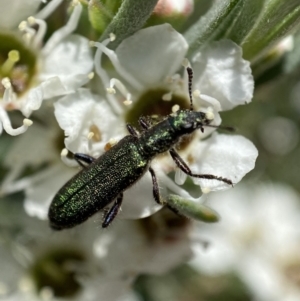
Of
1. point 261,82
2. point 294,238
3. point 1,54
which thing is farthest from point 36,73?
point 294,238

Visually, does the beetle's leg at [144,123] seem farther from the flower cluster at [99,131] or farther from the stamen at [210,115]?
the stamen at [210,115]

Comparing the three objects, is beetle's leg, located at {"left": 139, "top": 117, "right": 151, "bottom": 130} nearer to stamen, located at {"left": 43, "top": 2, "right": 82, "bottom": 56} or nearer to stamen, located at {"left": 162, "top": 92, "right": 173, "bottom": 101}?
stamen, located at {"left": 162, "top": 92, "right": 173, "bottom": 101}

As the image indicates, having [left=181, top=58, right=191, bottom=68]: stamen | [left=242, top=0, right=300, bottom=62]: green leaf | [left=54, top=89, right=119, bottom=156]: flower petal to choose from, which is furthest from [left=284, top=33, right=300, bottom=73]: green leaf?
[left=54, top=89, right=119, bottom=156]: flower petal

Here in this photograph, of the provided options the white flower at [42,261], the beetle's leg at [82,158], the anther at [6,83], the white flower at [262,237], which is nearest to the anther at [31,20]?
A: the anther at [6,83]

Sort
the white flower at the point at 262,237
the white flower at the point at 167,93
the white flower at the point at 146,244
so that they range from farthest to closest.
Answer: the white flower at the point at 262,237 → the white flower at the point at 146,244 → the white flower at the point at 167,93

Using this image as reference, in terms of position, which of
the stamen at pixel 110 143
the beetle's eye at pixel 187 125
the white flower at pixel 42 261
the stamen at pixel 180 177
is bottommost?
the white flower at pixel 42 261

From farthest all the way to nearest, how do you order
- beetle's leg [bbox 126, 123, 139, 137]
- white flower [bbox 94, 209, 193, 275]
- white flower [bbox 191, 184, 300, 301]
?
white flower [bbox 191, 184, 300, 301] < white flower [bbox 94, 209, 193, 275] < beetle's leg [bbox 126, 123, 139, 137]

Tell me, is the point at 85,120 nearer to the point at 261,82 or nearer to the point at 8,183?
the point at 8,183

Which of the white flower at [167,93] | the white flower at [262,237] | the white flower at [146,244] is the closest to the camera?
the white flower at [167,93]

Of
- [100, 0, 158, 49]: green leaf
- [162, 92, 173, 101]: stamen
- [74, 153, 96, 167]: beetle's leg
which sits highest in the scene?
[100, 0, 158, 49]: green leaf
